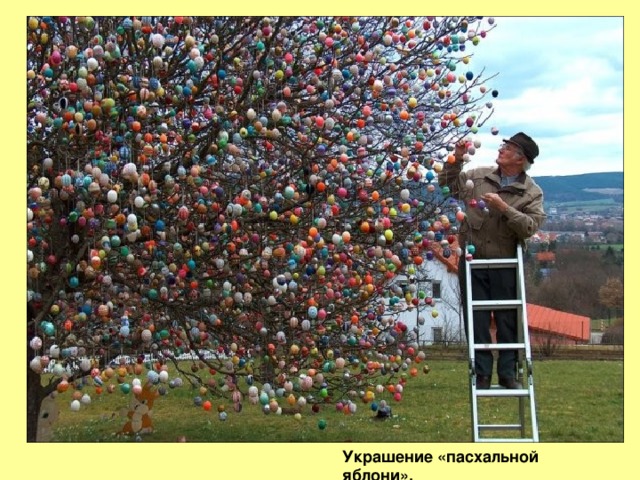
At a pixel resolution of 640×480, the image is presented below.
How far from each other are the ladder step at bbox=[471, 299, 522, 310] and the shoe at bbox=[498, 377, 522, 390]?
558mm

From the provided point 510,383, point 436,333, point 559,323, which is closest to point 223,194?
point 510,383

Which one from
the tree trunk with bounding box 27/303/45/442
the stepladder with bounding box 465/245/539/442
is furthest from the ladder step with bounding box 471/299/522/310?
the tree trunk with bounding box 27/303/45/442

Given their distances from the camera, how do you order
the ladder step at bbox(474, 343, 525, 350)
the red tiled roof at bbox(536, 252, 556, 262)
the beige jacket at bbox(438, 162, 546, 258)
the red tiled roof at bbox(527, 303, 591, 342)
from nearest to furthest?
1. the ladder step at bbox(474, 343, 525, 350)
2. the beige jacket at bbox(438, 162, 546, 258)
3. the red tiled roof at bbox(536, 252, 556, 262)
4. the red tiled roof at bbox(527, 303, 591, 342)

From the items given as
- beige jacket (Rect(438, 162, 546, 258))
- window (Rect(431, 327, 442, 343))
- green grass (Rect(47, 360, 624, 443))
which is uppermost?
beige jacket (Rect(438, 162, 546, 258))

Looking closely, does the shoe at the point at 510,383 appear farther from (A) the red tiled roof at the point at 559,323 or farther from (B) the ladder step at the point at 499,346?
(A) the red tiled roof at the point at 559,323

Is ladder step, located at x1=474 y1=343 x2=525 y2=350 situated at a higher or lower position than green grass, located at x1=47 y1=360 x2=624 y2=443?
higher

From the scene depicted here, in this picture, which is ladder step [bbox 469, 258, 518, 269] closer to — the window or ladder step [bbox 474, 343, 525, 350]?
ladder step [bbox 474, 343, 525, 350]

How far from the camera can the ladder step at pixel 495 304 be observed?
18.7ft

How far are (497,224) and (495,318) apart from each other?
73 centimetres

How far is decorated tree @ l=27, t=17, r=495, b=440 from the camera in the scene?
A: 523cm

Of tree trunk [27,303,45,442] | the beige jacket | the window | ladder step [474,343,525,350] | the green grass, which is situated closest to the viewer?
ladder step [474,343,525,350]

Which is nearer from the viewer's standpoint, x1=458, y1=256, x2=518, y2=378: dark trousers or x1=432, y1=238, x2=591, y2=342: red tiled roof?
x1=458, y1=256, x2=518, y2=378: dark trousers

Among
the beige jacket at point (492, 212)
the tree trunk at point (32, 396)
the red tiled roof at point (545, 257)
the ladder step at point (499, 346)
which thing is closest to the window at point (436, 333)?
the red tiled roof at point (545, 257)

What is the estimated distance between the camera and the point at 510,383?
19.6 ft
